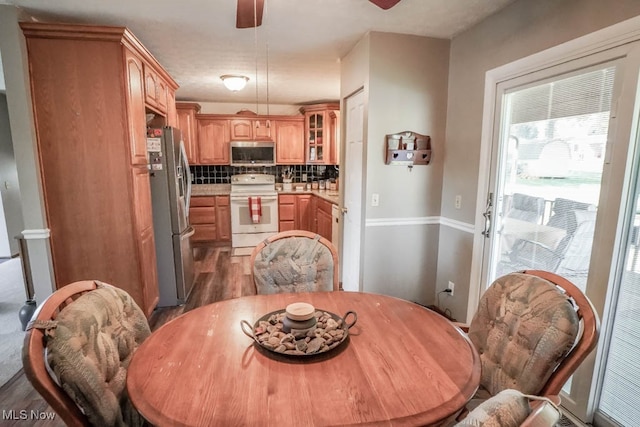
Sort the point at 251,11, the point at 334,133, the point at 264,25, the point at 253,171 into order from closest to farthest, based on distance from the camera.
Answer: the point at 251,11 < the point at 264,25 < the point at 334,133 < the point at 253,171

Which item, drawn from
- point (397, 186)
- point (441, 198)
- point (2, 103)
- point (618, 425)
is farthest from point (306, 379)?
point (2, 103)

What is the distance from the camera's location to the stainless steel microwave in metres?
5.43

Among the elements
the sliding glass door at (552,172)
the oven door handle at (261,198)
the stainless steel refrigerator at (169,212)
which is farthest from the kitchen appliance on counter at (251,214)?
the sliding glass door at (552,172)

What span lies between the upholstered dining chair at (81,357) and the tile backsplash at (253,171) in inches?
191

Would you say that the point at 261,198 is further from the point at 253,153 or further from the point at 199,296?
the point at 199,296

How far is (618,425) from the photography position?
1576 mm

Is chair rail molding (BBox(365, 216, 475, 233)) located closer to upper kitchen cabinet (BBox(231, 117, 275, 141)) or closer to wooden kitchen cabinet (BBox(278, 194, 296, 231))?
wooden kitchen cabinet (BBox(278, 194, 296, 231))

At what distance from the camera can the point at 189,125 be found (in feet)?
16.9

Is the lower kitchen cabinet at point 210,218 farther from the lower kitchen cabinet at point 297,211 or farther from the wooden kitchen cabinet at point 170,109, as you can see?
the wooden kitchen cabinet at point 170,109

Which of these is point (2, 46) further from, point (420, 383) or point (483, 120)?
point (483, 120)

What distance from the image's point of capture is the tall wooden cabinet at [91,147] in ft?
7.14

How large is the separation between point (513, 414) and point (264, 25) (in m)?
2.63

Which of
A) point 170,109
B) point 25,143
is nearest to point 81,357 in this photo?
point 25,143

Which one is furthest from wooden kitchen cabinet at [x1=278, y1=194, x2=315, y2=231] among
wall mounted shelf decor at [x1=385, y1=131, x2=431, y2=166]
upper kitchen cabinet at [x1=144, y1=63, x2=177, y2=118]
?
wall mounted shelf decor at [x1=385, y1=131, x2=431, y2=166]
